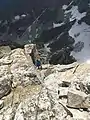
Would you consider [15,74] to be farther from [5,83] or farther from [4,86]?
[4,86]

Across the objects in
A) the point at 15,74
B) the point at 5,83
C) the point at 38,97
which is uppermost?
the point at 15,74

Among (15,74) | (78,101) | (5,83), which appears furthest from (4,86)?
(78,101)

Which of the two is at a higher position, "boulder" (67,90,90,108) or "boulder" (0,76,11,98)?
"boulder" (0,76,11,98)

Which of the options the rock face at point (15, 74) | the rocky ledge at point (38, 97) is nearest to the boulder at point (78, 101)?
the rocky ledge at point (38, 97)

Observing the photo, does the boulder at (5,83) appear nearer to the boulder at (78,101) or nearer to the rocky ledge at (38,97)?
the rocky ledge at (38,97)

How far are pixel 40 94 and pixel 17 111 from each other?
247 cm

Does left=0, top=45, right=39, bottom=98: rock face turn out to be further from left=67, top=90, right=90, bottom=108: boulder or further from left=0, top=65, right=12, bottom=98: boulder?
left=67, top=90, right=90, bottom=108: boulder

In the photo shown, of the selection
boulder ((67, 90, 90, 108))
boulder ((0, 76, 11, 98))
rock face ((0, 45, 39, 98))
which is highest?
rock face ((0, 45, 39, 98))

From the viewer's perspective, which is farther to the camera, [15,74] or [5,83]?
[15,74]

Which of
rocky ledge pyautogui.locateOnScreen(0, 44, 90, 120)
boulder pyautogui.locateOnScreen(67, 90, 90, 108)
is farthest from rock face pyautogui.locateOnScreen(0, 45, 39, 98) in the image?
boulder pyautogui.locateOnScreen(67, 90, 90, 108)

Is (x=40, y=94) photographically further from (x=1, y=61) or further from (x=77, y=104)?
(x=1, y=61)

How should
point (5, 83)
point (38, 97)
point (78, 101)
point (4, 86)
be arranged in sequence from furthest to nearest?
point (5, 83)
point (4, 86)
point (38, 97)
point (78, 101)

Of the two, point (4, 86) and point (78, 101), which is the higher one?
point (4, 86)

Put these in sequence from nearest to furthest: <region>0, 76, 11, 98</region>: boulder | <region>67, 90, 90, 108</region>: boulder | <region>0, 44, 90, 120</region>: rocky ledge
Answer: <region>0, 44, 90, 120</region>: rocky ledge, <region>67, 90, 90, 108</region>: boulder, <region>0, 76, 11, 98</region>: boulder
